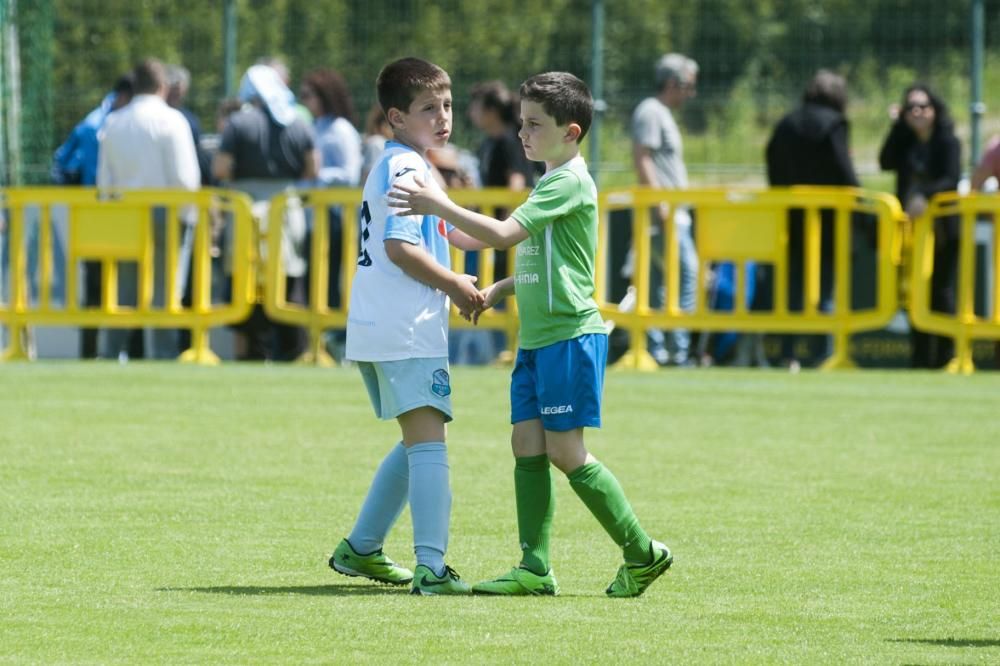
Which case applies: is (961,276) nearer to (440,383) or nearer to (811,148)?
(811,148)

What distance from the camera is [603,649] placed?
504cm

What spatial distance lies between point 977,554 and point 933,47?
10.7m

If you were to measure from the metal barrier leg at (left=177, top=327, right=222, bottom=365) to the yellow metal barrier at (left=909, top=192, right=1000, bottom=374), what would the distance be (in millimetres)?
4836

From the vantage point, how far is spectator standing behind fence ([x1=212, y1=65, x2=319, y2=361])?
47.7 feet

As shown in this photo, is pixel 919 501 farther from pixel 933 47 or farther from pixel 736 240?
pixel 933 47

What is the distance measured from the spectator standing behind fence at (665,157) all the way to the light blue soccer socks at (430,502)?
829 cm

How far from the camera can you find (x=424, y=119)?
6.08 metres

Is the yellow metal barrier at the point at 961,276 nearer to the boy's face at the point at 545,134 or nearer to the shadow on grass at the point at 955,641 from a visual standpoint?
the boy's face at the point at 545,134

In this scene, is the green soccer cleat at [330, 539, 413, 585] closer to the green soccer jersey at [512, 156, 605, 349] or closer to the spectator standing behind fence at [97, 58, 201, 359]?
the green soccer jersey at [512, 156, 605, 349]

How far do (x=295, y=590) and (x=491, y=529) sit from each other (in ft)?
4.47

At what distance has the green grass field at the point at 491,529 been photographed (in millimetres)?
5176

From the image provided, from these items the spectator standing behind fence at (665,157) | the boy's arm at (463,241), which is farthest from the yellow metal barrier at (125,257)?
the boy's arm at (463,241)

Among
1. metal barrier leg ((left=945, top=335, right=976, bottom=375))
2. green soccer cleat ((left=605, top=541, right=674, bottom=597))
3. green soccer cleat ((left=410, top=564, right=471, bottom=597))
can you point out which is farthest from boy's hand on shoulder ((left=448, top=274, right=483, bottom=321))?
metal barrier leg ((left=945, top=335, right=976, bottom=375))

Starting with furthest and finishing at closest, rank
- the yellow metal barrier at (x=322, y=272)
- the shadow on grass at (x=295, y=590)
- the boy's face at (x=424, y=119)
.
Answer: the yellow metal barrier at (x=322, y=272), the boy's face at (x=424, y=119), the shadow on grass at (x=295, y=590)
